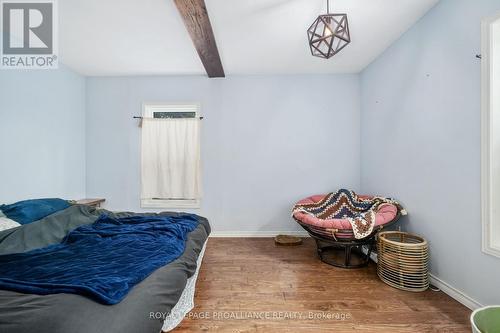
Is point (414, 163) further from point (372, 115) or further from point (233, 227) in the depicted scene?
point (233, 227)

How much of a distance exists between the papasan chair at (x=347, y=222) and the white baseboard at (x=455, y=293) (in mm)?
545

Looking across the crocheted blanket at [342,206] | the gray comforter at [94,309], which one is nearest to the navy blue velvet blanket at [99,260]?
the gray comforter at [94,309]

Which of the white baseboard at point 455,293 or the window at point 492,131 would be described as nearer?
the window at point 492,131

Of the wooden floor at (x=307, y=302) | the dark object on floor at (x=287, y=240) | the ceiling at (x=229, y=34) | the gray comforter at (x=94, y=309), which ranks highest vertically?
the ceiling at (x=229, y=34)

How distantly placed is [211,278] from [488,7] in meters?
3.07

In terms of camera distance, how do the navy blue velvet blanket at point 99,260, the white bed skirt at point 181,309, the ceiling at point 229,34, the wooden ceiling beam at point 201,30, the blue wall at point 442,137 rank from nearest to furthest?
the navy blue velvet blanket at point 99,260 < the white bed skirt at point 181,309 < the blue wall at point 442,137 < the wooden ceiling beam at point 201,30 < the ceiling at point 229,34

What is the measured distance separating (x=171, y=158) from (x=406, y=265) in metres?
3.09

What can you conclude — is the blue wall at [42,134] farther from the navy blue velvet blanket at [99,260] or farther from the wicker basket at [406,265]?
the wicker basket at [406,265]

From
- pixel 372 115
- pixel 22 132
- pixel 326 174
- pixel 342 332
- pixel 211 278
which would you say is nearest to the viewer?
pixel 342 332

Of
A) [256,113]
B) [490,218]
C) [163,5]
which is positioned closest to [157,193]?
[256,113]

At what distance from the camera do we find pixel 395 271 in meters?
1.88

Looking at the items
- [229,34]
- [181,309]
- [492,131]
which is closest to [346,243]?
[492,131]

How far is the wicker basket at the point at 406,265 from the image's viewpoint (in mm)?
1814

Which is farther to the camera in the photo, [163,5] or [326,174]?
[326,174]
